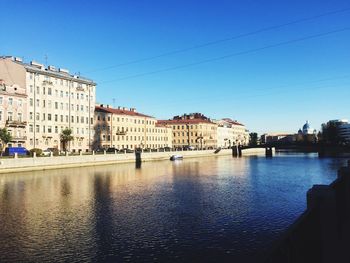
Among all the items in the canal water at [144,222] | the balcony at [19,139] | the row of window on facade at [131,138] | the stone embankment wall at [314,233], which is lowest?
Result: the canal water at [144,222]

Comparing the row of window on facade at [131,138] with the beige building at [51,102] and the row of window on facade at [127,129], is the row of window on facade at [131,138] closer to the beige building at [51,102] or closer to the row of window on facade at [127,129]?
the row of window on facade at [127,129]

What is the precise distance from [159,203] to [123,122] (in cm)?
10360

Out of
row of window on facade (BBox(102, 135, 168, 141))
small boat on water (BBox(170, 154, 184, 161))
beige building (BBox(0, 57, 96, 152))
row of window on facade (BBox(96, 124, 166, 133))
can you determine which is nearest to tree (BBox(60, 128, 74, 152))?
beige building (BBox(0, 57, 96, 152))

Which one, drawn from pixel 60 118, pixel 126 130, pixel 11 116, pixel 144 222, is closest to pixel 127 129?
pixel 126 130

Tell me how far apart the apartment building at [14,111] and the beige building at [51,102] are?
93 centimetres

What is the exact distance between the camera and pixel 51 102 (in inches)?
3991

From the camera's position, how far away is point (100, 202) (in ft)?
117

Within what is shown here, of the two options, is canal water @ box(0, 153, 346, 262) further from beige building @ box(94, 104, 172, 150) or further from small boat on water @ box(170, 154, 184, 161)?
beige building @ box(94, 104, 172, 150)

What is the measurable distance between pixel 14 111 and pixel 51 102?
14.4 m

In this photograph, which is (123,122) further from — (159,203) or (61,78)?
(159,203)

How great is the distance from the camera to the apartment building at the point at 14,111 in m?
85.2

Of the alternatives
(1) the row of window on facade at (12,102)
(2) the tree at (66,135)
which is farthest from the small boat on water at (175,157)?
(1) the row of window on facade at (12,102)

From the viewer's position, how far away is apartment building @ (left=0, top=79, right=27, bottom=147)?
8519 cm

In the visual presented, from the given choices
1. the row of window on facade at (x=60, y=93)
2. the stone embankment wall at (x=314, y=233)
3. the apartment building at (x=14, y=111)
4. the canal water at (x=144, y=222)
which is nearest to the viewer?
the stone embankment wall at (x=314, y=233)
